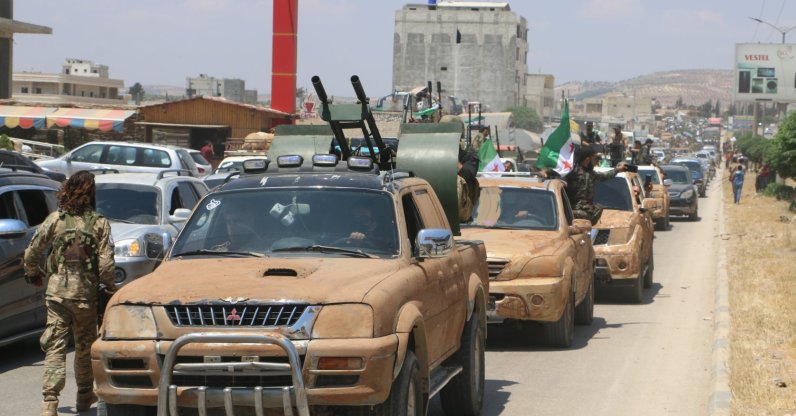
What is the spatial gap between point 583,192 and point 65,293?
964 cm

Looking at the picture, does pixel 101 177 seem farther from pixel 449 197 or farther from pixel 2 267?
pixel 449 197

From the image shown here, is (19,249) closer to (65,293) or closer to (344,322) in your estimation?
(65,293)

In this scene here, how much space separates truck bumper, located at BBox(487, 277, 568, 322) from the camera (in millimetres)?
12500

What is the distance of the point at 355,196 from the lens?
8.01 metres

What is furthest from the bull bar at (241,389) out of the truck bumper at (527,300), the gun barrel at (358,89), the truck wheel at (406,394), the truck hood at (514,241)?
the truck hood at (514,241)

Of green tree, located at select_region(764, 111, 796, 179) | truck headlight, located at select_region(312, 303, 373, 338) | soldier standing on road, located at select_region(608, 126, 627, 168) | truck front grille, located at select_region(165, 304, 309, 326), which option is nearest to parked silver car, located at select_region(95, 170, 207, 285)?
truck front grille, located at select_region(165, 304, 309, 326)

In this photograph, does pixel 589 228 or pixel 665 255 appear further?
pixel 665 255

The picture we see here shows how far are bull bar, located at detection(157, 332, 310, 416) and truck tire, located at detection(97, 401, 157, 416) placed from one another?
40 cm

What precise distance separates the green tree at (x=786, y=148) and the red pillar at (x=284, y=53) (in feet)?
92.1

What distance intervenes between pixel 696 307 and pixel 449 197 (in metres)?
7.11

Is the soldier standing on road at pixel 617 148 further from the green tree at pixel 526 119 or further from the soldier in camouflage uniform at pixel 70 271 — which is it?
the green tree at pixel 526 119

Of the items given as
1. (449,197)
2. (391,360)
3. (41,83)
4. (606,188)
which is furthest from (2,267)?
(41,83)

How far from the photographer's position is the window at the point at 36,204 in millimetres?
11930

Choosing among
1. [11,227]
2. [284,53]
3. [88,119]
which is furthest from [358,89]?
[284,53]
